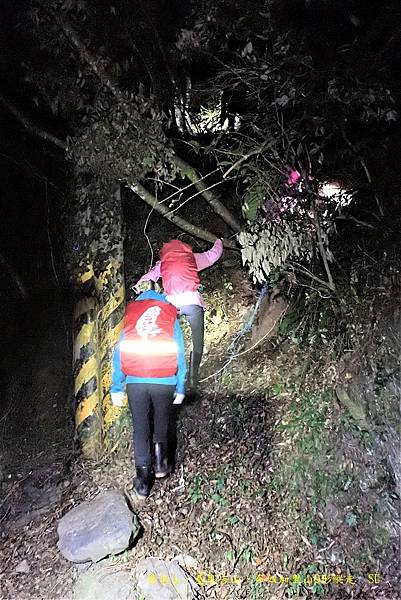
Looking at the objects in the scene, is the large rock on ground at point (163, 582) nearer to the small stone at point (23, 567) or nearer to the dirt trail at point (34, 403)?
the small stone at point (23, 567)

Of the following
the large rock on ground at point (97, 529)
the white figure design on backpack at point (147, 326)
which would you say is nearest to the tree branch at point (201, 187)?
the white figure design on backpack at point (147, 326)

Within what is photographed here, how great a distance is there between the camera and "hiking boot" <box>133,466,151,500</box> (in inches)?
213

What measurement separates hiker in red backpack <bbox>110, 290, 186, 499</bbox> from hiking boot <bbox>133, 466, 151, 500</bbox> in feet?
0.64

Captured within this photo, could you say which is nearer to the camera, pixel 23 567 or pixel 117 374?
pixel 117 374

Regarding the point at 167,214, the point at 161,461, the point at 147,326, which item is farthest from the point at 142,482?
the point at 167,214

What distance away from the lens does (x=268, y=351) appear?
290 inches

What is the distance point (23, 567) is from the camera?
5.36m

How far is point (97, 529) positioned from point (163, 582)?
866 mm

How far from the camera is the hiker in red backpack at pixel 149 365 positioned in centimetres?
489

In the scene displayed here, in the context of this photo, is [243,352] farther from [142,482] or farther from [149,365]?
[149,365]

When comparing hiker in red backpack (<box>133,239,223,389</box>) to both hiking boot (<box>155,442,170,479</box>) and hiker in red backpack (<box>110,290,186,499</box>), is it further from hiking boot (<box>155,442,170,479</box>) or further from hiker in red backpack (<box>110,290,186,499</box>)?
hiking boot (<box>155,442,170,479</box>)

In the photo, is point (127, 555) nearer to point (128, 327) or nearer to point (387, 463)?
point (128, 327)

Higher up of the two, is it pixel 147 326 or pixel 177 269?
pixel 177 269

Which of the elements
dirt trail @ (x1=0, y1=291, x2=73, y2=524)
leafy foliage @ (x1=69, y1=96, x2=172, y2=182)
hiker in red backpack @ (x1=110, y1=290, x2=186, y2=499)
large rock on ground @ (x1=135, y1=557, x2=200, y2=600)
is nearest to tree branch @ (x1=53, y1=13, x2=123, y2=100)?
leafy foliage @ (x1=69, y1=96, x2=172, y2=182)
